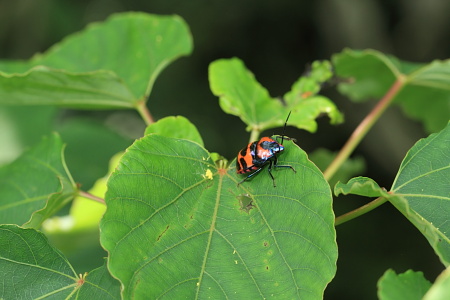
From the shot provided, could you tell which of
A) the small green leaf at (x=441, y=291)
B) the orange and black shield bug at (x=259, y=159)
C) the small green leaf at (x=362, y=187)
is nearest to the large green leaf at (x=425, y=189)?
the small green leaf at (x=362, y=187)

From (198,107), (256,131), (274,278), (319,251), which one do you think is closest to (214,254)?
(274,278)

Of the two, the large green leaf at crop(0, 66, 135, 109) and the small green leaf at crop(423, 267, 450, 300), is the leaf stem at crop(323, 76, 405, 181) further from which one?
the small green leaf at crop(423, 267, 450, 300)

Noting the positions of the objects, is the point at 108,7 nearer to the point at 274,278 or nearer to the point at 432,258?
the point at 432,258

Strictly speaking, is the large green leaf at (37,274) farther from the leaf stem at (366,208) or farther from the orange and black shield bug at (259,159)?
the leaf stem at (366,208)

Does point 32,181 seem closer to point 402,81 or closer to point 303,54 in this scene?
point 402,81

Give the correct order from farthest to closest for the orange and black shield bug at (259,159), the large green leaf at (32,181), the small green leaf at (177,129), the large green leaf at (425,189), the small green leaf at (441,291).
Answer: the large green leaf at (32,181) < the small green leaf at (177,129) < the orange and black shield bug at (259,159) < the large green leaf at (425,189) < the small green leaf at (441,291)

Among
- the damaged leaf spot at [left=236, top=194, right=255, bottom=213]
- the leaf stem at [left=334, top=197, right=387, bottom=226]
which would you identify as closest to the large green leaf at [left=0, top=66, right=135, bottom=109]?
the damaged leaf spot at [left=236, top=194, right=255, bottom=213]
